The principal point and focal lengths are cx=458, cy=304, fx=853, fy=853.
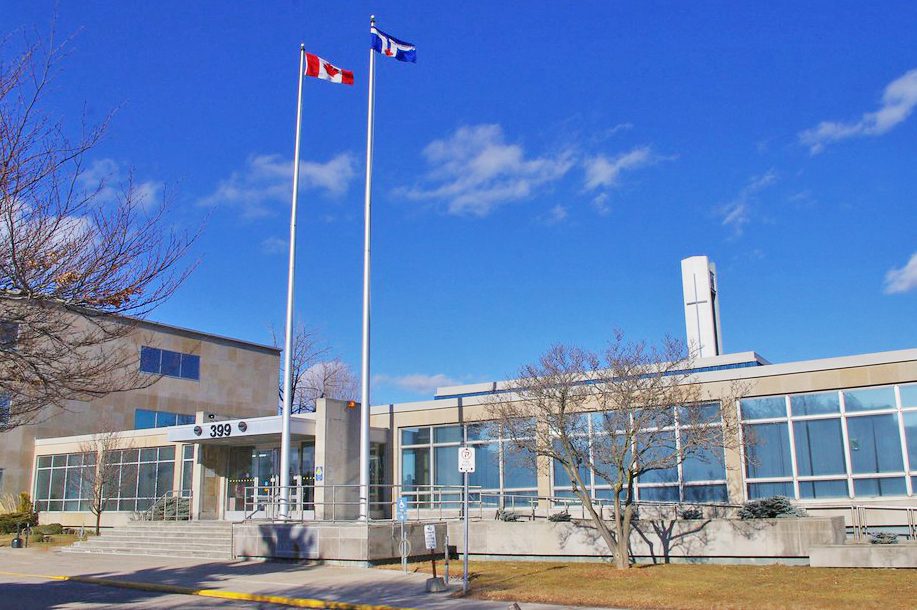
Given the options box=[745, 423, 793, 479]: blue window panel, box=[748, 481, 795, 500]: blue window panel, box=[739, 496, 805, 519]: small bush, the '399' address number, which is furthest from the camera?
the '399' address number

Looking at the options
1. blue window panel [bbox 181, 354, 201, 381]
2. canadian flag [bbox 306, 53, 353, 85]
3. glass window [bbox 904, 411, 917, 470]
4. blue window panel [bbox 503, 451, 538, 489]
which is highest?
canadian flag [bbox 306, 53, 353, 85]

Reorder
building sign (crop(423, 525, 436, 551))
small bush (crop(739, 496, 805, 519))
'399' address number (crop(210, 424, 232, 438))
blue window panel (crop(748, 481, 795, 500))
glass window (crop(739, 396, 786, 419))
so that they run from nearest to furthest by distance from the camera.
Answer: building sign (crop(423, 525, 436, 551)) < small bush (crop(739, 496, 805, 519)) < blue window panel (crop(748, 481, 795, 500)) < glass window (crop(739, 396, 786, 419)) < '399' address number (crop(210, 424, 232, 438))

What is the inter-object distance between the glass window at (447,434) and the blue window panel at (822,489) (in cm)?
1207

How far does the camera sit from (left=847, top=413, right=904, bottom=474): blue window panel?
23.4 meters

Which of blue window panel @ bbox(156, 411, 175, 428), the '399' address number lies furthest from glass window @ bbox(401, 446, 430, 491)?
blue window panel @ bbox(156, 411, 175, 428)

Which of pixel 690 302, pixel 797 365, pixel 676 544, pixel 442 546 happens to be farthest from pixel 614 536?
pixel 690 302

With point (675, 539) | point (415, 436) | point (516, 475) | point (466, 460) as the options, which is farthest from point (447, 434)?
point (466, 460)

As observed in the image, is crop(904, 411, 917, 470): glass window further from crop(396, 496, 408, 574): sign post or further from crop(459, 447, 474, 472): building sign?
crop(396, 496, 408, 574): sign post

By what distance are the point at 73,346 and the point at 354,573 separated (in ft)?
34.6

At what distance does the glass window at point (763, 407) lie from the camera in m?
25.3

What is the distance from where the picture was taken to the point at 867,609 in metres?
13.4

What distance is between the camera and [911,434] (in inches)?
914

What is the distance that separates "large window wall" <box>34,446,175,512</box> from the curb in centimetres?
1715

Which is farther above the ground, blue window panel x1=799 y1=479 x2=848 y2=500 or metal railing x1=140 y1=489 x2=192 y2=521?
blue window panel x1=799 y1=479 x2=848 y2=500
